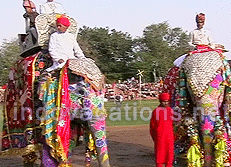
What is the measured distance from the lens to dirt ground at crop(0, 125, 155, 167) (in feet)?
24.8

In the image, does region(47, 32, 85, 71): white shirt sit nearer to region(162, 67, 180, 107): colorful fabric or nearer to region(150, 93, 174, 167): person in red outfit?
region(150, 93, 174, 167): person in red outfit

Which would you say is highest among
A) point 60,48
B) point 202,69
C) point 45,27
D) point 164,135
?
point 45,27

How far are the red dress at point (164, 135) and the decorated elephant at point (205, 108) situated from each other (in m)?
0.24

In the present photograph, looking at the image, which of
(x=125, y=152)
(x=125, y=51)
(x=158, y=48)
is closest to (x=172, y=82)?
(x=125, y=152)

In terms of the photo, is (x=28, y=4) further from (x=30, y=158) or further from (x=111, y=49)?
(x=111, y=49)

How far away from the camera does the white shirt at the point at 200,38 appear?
261 inches

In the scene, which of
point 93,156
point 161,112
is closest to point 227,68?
point 161,112

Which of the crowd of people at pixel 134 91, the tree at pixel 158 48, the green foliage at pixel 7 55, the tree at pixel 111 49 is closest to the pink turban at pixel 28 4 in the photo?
the crowd of people at pixel 134 91

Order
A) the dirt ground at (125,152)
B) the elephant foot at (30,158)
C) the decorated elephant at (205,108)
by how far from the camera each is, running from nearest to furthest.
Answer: the decorated elephant at (205,108)
the elephant foot at (30,158)
the dirt ground at (125,152)

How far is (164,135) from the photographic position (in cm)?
→ 582

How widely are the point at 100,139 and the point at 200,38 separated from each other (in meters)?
2.63

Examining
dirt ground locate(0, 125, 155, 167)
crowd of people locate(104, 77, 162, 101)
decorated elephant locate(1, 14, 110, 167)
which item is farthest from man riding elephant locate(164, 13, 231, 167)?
crowd of people locate(104, 77, 162, 101)

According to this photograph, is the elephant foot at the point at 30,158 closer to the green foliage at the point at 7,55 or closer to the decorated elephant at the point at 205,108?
the decorated elephant at the point at 205,108

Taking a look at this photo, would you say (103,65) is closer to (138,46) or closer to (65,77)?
(138,46)
